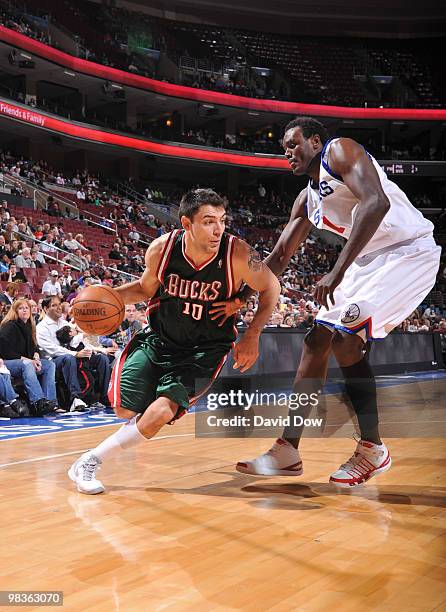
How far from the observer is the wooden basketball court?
1785 millimetres

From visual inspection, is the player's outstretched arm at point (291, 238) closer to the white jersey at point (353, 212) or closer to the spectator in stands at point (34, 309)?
the white jersey at point (353, 212)

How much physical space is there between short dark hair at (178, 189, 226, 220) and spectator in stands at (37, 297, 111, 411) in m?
4.20

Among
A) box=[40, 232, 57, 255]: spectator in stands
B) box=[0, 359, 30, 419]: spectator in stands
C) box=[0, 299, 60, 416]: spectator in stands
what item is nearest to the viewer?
box=[0, 359, 30, 419]: spectator in stands

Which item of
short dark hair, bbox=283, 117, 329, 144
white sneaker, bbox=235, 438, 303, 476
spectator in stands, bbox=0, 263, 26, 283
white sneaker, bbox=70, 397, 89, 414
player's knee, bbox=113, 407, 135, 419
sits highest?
short dark hair, bbox=283, 117, 329, 144

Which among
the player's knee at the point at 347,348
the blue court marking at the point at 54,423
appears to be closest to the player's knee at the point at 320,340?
the player's knee at the point at 347,348

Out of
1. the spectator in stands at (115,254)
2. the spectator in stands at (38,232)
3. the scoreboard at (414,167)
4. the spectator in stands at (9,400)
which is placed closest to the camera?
the spectator in stands at (9,400)

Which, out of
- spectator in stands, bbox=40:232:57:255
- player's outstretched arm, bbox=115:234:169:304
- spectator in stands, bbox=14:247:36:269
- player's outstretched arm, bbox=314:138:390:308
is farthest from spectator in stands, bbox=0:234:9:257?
player's outstretched arm, bbox=314:138:390:308

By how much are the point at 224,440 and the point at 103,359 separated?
273 cm

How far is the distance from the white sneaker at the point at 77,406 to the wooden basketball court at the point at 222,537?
9.73 feet

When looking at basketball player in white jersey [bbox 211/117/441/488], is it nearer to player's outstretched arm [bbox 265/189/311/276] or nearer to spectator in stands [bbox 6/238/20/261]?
player's outstretched arm [bbox 265/189/311/276]

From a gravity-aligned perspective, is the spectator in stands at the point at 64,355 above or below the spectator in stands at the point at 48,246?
below

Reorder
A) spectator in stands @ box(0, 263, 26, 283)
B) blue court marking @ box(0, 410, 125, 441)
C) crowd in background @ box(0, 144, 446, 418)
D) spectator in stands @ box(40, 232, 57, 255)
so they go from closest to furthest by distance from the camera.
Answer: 1. blue court marking @ box(0, 410, 125, 441)
2. crowd in background @ box(0, 144, 446, 418)
3. spectator in stands @ box(0, 263, 26, 283)
4. spectator in stands @ box(40, 232, 57, 255)

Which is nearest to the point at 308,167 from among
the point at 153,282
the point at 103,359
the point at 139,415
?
the point at 153,282

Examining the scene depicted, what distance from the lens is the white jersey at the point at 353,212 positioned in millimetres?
3158
